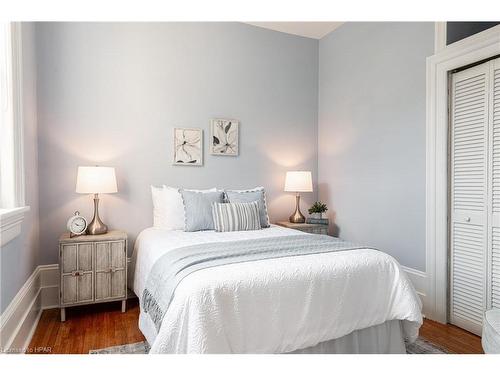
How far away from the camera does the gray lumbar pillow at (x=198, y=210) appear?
2.91m

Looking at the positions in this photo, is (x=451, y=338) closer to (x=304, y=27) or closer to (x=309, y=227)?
(x=309, y=227)

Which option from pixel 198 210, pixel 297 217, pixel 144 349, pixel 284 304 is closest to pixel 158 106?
pixel 198 210

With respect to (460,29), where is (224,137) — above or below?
below

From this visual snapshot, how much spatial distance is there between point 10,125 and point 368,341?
270 cm

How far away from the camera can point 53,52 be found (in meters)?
2.95

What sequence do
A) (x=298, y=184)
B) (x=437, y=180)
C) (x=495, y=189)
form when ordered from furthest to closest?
(x=298, y=184) → (x=437, y=180) → (x=495, y=189)

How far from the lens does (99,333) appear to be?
7.86ft

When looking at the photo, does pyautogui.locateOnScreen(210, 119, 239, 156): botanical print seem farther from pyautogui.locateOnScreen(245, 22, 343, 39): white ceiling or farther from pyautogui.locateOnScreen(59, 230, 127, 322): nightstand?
pyautogui.locateOnScreen(59, 230, 127, 322): nightstand

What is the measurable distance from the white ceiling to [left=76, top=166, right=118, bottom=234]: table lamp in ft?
8.17

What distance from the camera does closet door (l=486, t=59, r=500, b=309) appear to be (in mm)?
2299

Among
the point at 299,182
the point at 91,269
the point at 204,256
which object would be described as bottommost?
the point at 91,269

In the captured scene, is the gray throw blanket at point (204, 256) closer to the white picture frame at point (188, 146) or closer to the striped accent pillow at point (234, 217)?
the striped accent pillow at point (234, 217)
